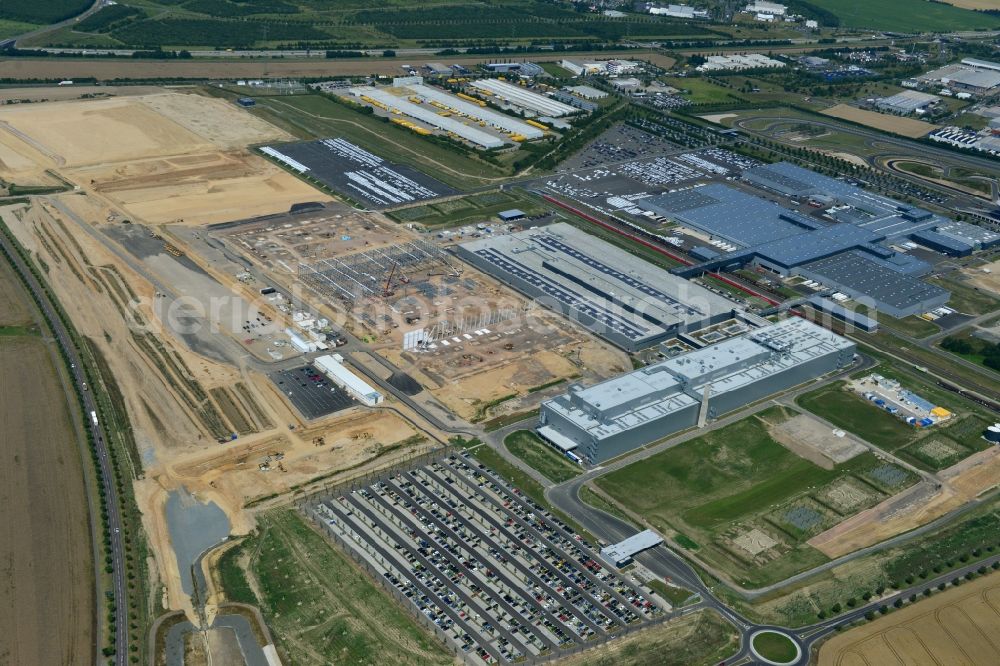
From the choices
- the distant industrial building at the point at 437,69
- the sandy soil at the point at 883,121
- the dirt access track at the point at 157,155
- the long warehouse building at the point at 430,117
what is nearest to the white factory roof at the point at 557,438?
the dirt access track at the point at 157,155

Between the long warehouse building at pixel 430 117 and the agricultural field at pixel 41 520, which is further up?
the long warehouse building at pixel 430 117

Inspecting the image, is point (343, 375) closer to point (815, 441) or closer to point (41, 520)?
point (41, 520)

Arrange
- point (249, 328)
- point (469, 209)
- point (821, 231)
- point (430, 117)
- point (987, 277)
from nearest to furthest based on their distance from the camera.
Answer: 1. point (249, 328)
2. point (987, 277)
3. point (821, 231)
4. point (469, 209)
5. point (430, 117)

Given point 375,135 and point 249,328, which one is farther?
point 375,135

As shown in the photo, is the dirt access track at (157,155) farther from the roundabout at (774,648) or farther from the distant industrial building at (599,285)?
the roundabout at (774,648)

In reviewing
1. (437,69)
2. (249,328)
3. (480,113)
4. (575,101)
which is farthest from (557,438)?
(437,69)

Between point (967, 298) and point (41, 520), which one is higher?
point (41, 520)


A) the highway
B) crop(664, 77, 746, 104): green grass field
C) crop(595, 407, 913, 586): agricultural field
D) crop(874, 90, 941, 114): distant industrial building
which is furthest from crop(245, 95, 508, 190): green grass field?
crop(874, 90, 941, 114): distant industrial building
